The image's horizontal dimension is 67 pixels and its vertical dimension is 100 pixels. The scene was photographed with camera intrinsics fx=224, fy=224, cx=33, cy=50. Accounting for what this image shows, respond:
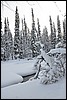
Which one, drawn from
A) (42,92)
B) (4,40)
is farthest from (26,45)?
(42,92)

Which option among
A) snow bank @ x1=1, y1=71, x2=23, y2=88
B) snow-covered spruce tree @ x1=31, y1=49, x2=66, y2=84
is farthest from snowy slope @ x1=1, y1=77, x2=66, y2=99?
snow bank @ x1=1, y1=71, x2=23, y2=88

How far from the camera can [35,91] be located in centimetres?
940

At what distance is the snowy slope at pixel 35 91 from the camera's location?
29.3 feet

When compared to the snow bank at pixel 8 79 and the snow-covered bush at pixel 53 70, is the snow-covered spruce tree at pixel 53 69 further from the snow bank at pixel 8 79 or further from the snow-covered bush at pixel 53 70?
the snow bank at pixel 8 79

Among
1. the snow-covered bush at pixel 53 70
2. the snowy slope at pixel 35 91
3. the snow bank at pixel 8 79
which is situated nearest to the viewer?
the snowy slope at pixel 35 91

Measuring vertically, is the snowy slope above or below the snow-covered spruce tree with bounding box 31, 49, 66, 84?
below

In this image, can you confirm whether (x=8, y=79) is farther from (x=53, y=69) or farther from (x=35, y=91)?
(x=35, y=91)

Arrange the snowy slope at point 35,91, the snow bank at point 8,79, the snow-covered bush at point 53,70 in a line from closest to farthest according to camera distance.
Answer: the snowy slope at point 35,91 < the snow-covered bush at point 53,70 < the snow bank at point 8,79

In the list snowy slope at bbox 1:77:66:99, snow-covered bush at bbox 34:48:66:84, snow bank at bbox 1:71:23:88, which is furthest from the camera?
snow bank at bbox 1:71:23:88

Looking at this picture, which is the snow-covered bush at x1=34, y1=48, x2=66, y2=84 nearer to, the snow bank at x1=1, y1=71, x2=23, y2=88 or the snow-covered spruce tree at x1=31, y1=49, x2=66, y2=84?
the snow-covered spruce tree at x1=31, y1=49, x2=66, y2=84

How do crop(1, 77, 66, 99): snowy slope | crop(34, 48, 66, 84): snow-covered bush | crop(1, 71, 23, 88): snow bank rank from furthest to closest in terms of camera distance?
crop(1, 71, 23, 88): snow bank, crop(34, 48, 66, 84): snow-covered bush, crop(1, 77, 66, 99): snowy slope

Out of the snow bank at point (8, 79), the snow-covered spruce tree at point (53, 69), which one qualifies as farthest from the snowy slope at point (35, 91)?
the snow bank at point (8, 79)

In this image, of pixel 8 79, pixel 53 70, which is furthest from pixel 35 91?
pixel 8 79

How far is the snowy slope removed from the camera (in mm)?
8938
